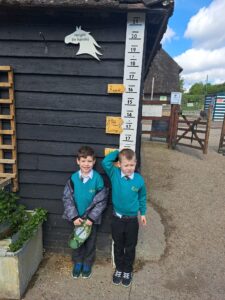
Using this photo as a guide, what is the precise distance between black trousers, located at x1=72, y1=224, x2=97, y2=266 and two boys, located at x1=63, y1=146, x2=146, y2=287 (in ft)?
0.40

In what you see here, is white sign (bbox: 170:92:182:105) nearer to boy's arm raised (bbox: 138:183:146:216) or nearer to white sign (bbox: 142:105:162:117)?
white sign (bbox: 142:105:162:117)

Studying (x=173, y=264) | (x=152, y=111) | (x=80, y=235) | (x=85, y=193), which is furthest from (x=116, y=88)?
(x=152, y=111)

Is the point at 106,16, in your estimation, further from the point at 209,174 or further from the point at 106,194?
the point at 209,174

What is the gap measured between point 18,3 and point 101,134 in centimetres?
148

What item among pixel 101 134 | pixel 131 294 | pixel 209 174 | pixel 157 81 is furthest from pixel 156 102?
pixel 157 81

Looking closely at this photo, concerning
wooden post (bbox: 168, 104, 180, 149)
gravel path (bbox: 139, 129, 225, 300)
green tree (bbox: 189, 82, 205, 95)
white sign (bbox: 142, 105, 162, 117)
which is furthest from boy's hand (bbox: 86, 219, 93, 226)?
green tree (bbox: 189, 82, 205, 95)

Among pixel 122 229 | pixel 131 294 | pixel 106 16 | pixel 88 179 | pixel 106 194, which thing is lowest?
pixel 131 294

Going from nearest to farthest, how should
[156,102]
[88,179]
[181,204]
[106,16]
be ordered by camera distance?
1. [106,16]
2. [88,179]
3. [181,204]
4. [156,102]

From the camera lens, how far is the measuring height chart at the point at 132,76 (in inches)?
99.6

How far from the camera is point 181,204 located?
5.14 m

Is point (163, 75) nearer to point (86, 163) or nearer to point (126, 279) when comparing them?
point (86, 163)

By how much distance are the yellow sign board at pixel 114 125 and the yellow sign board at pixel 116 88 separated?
0.28 m

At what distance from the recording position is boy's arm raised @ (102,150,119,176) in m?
2.67

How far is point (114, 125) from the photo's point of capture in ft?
9.15
